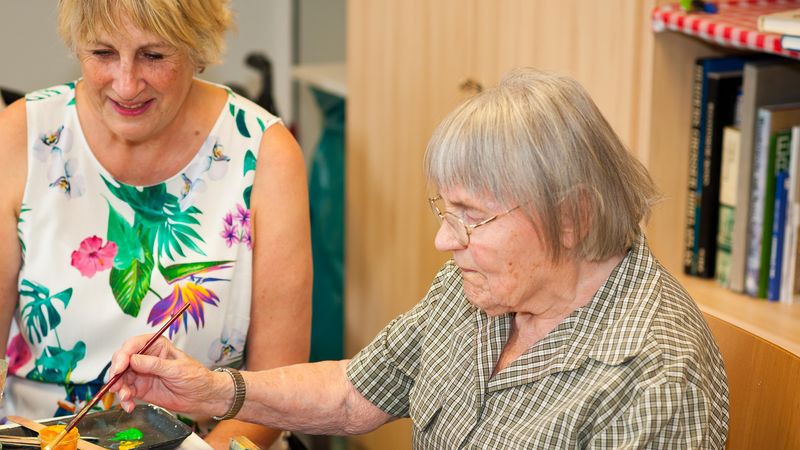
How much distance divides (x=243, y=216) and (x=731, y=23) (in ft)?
2.73

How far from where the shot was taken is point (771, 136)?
1.69 meters

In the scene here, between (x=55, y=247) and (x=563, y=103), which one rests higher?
(x=563, y=103)

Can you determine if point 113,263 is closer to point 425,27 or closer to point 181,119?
point 181,119

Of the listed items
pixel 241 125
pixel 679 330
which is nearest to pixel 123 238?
pixel 241 125

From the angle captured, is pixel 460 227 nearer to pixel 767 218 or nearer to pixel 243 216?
pixel 243 216

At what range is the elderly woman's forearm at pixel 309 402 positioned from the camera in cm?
145

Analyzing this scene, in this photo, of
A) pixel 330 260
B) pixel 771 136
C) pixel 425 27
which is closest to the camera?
pixel 771 136

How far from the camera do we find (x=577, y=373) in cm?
123

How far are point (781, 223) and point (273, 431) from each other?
0.90m

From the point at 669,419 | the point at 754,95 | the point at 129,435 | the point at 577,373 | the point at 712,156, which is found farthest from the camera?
the point at 712,156

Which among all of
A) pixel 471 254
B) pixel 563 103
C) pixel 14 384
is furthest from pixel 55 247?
pixel 563 103

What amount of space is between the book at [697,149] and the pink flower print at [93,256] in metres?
0.99

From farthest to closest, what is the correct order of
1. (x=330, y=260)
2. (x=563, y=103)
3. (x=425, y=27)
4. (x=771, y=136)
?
1. (x=330, y=260)
2. (x=425, y=27)
3. (x=771, y=136)
4. (x=563, y=103)

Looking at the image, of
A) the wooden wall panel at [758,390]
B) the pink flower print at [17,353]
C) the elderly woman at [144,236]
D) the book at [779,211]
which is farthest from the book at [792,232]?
the pink flower print at [17,353]
